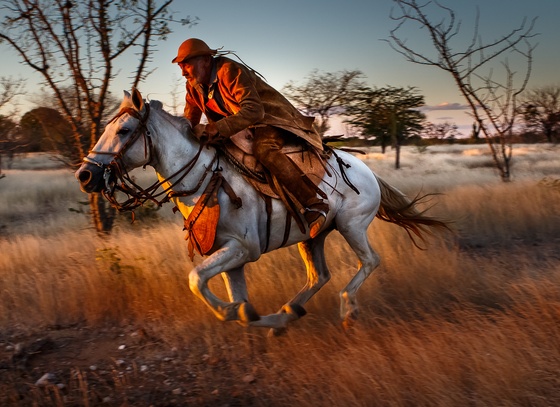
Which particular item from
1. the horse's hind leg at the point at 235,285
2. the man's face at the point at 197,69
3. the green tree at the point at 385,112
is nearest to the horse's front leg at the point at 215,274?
the horse's hind leg at the point at 235,285

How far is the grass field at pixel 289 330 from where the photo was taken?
145 inches


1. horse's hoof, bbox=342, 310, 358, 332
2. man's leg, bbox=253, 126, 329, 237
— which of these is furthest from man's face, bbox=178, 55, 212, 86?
horse's hoof, bbox=342, 310, 358, 332

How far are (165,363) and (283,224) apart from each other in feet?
4.93

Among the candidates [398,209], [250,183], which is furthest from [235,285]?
[398,209]

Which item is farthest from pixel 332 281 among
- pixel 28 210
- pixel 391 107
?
pixel 391 107

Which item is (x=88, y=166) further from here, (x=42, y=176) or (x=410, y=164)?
(x=410, y=164)

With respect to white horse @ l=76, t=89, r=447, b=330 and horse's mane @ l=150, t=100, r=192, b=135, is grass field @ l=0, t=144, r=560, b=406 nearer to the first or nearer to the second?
white horse @ l=76, t=89, r=447, b=330

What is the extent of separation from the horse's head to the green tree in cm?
1790

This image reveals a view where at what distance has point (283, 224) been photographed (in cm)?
455

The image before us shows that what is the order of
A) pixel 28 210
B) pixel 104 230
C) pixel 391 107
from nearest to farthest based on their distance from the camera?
1. pixel 104 230
2. pixel 28 210
3. pixel 391 107

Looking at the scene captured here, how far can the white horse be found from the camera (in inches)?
152

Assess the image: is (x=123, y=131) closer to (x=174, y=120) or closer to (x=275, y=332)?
(x=174, y=120)

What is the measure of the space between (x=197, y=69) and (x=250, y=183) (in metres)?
1.00

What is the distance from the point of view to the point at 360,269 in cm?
514
